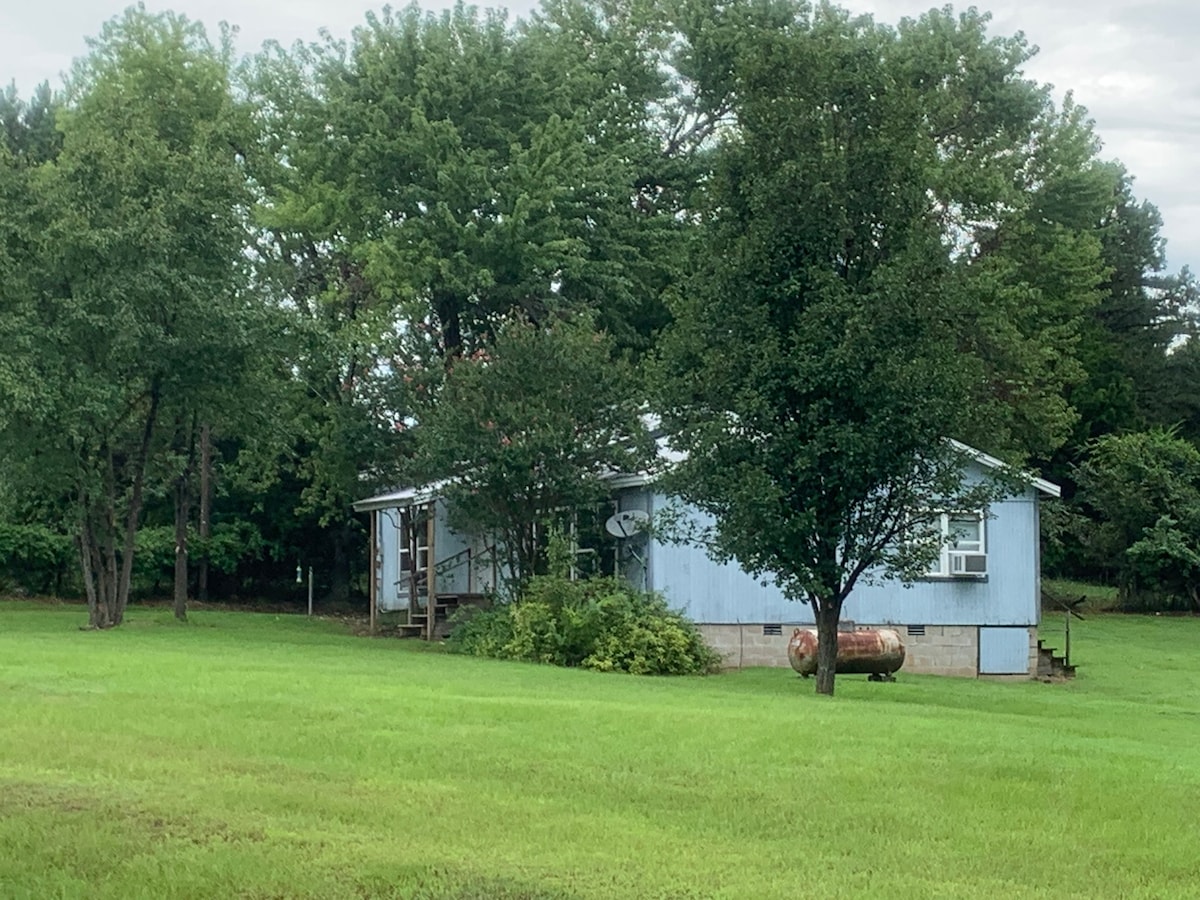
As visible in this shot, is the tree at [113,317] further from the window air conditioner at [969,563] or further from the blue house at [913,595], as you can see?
the window air conditioner at [969,563]

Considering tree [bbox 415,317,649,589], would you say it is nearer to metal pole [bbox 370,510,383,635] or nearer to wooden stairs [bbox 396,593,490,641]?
wooden stairs [bbox 396,593,490,641]

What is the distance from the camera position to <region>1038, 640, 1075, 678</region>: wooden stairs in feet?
96.4

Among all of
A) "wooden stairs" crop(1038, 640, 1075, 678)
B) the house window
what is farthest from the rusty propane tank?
"wooden stairs" crop(1038, 640, 1075, 678)

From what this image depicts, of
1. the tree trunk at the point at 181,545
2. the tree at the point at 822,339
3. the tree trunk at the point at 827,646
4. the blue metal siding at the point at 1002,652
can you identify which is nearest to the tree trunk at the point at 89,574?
the tree trunk at the point at 181,545

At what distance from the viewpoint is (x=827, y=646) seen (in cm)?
2047

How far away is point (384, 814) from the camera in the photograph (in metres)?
8.62

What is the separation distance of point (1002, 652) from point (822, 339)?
12.6 metres

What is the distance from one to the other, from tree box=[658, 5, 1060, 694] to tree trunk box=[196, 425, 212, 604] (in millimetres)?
21441

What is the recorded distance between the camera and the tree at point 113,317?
27188mm

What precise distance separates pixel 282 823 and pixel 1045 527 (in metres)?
40.7

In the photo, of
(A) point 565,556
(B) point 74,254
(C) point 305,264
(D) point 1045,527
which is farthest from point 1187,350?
(B) point 74,254

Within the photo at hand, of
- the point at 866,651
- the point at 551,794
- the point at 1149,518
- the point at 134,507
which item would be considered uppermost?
the point at 1149,518

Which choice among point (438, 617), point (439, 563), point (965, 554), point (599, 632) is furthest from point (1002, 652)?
point (439, 563)

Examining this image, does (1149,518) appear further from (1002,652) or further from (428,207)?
(428,207)
